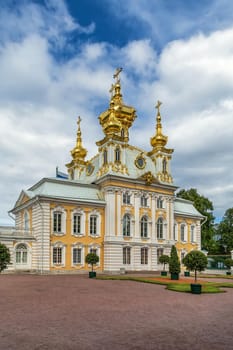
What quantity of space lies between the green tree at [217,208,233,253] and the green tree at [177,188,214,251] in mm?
8044

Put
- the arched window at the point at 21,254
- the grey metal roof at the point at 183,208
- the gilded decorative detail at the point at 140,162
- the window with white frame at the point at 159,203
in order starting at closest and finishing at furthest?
the arched window at the point at 21,254
the window with white frame at the point at 159,203
the gilded decorative detail at the point at 140,162
the grey metal roof at the point at 183,208

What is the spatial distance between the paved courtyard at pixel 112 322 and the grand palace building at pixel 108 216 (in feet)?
57.5

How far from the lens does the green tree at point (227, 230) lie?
62.7 meters

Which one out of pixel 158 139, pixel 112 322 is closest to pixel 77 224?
pixel 158 139

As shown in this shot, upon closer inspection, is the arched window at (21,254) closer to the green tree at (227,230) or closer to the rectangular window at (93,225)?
the rectangular window at (93,225)

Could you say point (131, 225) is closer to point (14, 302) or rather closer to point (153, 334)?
point (14, 302)

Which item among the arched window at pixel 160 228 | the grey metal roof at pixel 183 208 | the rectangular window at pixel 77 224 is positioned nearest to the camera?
the rectangular window at pixel 77 224

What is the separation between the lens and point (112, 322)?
407 inches

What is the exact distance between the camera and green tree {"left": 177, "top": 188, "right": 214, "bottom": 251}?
2143 inches

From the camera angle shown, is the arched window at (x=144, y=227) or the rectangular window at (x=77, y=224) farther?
the arched window at (x=144, y=227)

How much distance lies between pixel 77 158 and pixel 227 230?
109 ft

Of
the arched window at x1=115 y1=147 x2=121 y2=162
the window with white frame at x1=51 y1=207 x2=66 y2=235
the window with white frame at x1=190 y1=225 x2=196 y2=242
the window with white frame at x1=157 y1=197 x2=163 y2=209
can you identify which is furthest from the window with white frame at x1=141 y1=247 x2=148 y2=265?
the arched window at x1=115 y1=147 x2=121 y2=162

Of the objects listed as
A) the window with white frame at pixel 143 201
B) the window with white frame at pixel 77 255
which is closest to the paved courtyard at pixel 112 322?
the window with white frame at pixel 77 255

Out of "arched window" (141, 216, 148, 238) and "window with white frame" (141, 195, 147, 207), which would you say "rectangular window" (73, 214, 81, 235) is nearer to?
"arched window" (141, 216, 148, 238)
